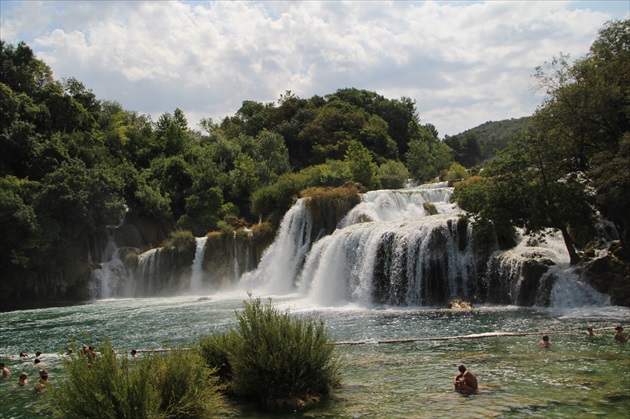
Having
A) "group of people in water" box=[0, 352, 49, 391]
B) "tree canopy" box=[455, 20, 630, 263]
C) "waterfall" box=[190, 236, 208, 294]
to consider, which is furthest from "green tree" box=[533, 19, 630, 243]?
"waterfall" box=[190, 236, 208, 294]

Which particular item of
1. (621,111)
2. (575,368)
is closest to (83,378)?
(575,368)

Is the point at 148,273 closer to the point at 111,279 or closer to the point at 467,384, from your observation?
the point at 111,279

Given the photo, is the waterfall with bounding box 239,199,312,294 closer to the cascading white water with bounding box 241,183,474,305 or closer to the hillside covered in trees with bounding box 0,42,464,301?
the cascading white water with bounding box 241,183,474,305

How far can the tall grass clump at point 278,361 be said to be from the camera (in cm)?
969

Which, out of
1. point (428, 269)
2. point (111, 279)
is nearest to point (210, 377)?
point (428, 269)

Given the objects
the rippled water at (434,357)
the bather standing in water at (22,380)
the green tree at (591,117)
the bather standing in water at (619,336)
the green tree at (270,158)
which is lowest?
Result: the bather standing in water at (22,380)

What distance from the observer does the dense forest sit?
882 inches

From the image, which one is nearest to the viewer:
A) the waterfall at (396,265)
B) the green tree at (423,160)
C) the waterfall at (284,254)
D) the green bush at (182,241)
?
the waterfall at (396,265)

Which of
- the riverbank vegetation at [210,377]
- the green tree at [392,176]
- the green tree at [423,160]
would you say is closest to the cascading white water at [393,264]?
the riverbank vegetation at [210,377]

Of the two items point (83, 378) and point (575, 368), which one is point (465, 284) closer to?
point (575, 368)

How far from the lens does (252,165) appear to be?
5081cm

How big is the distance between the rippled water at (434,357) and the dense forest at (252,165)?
17.5 ft

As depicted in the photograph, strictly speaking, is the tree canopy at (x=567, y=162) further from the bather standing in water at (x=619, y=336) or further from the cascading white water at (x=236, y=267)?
the cascading white water at (x=236, y=267)

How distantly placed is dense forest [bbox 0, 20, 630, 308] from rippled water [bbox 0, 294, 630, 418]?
5324 millimetres
